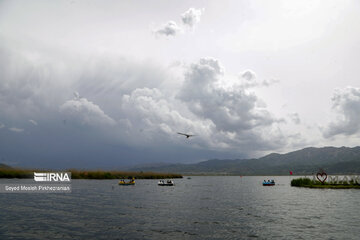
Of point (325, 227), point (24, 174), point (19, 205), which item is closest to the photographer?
point (325, 227)

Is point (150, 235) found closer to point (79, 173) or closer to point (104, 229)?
point (104, 229)

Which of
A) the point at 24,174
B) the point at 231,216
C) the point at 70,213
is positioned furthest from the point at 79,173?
the point at 231,216

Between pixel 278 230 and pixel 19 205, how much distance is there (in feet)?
169

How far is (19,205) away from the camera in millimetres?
60688

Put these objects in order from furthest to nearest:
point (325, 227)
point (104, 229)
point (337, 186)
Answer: point (337, 186)
point (325, 227)
point (104, 229)

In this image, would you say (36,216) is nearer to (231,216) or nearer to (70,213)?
(70,213)

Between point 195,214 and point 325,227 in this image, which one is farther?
point 195,214

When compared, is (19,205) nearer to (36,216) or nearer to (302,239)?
(36,216)

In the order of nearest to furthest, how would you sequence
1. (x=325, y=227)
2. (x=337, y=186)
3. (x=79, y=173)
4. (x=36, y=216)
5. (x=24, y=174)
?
(x=325, y=227) < (x=36, y=216) < (x=337, y=186) < (x=24, y=174) < (x=79, y=173)

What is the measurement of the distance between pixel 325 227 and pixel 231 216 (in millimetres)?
15115

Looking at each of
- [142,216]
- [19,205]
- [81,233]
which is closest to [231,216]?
[142,216]

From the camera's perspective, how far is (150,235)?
36.0 meters

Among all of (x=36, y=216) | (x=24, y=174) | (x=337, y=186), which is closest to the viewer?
(x=36, y=216)

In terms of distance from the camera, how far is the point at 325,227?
137 ft
